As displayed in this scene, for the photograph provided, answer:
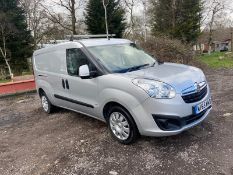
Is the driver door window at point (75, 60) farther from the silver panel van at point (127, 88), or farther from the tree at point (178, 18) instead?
the tree at point (178, 18)

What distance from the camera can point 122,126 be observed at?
4.16m

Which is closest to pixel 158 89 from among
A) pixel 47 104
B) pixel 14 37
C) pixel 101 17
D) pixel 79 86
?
pixel 79 86

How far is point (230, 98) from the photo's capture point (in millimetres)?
6520

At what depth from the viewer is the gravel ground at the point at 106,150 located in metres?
3.51

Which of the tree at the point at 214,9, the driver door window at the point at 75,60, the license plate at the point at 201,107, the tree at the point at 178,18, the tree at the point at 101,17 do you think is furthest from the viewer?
the tree at the point at 214,9

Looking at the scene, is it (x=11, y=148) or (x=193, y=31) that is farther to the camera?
(x=193, y=31)

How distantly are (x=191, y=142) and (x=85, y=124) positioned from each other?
7.75ft

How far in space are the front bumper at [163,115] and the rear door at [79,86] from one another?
3.60 feet

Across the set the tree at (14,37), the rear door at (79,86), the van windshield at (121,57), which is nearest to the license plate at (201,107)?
the van windshield at (121,57)

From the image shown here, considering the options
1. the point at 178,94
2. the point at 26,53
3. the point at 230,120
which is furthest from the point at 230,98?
the point at 26,53

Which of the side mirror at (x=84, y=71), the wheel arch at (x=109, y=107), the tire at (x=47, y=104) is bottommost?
the tire at (x=47, y=104)

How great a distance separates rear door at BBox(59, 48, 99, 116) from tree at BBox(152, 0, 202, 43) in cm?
2122

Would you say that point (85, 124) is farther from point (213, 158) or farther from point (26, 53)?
point (26, 53)

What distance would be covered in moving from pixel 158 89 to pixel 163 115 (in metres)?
0.38
